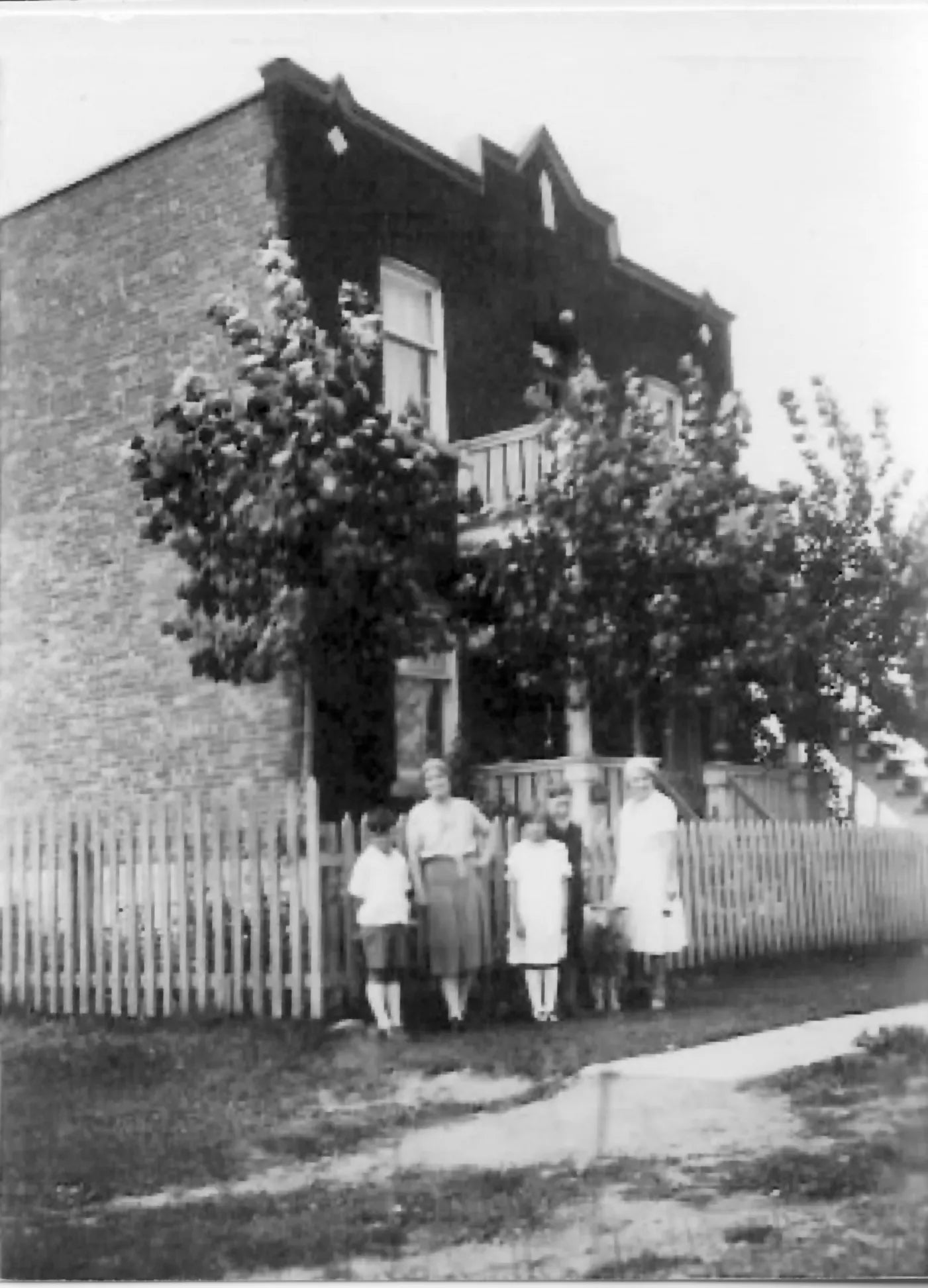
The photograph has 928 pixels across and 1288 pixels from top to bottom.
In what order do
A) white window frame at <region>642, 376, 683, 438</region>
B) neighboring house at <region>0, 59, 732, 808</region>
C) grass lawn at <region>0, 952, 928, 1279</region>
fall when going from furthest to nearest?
1. white window frame at <region>642, 376, 683, 438</region>
2. neighboring house at <region>0, 59, 732, 808</region>
3. grass lawn at <region>0, 952, 928, 1279</region>

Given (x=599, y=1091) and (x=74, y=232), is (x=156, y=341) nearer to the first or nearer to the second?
(x=74, y=232)

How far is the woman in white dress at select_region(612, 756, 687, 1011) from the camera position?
7.30 metres

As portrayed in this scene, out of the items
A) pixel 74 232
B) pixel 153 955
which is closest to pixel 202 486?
pixel 74 232

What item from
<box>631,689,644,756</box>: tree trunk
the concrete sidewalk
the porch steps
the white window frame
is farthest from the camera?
the white window frame

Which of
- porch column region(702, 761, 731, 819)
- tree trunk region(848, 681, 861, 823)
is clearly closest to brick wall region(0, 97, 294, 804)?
porch column region(702, 761, 731, 819)

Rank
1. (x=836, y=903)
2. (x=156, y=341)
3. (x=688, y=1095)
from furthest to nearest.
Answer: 1. (x=156, y=341)
2. (x=836, y=903)
3. (x=688, y=1095)

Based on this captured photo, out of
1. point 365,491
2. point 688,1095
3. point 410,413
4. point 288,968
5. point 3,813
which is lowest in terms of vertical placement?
point 688,1095

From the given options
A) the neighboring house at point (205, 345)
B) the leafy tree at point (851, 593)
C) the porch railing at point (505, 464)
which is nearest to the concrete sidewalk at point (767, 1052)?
the leafy tree at point (851, 593)

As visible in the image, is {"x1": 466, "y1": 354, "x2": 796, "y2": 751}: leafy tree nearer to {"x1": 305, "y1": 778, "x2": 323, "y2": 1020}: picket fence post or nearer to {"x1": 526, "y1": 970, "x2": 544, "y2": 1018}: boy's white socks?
{"x1": 305, "y1": 778, "x2": 323, "y2": 1020}: picket fence post

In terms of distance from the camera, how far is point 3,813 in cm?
735

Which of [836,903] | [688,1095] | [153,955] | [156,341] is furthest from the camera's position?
[156,341]

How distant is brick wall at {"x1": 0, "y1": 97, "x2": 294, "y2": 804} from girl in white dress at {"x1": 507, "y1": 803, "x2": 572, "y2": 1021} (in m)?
1.41

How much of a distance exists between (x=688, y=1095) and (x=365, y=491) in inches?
126

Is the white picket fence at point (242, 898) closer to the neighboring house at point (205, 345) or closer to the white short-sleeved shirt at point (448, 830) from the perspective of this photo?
the white short-sleeved shirt at point (448, 830)
